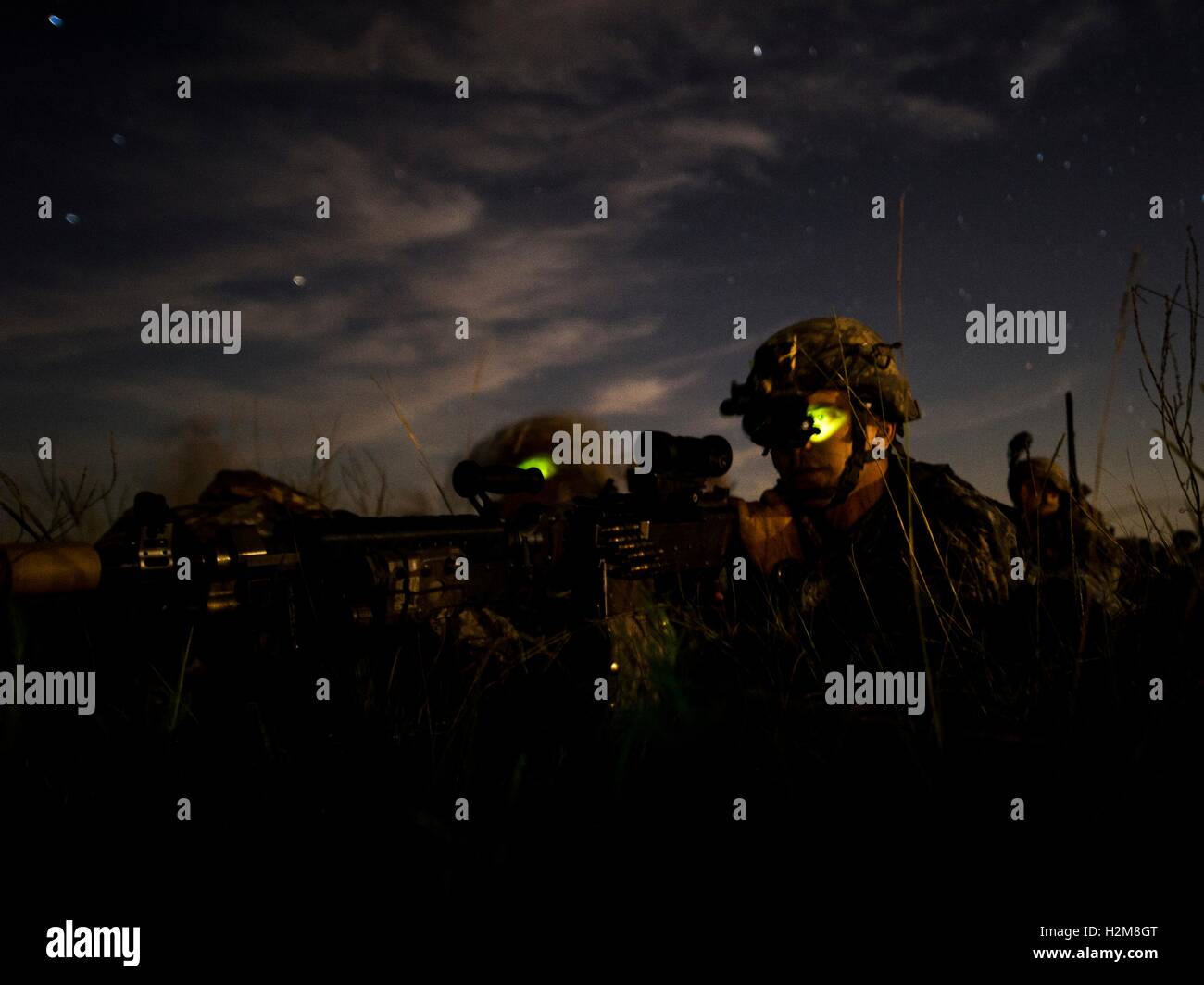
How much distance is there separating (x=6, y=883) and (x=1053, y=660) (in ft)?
10.7

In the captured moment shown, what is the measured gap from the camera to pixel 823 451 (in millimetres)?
5293

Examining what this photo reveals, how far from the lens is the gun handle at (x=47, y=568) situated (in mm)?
2516

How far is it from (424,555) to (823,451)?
2.96 m

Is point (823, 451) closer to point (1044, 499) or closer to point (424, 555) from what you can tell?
point (424, 555)

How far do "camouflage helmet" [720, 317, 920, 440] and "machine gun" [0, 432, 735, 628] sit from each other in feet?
2.95

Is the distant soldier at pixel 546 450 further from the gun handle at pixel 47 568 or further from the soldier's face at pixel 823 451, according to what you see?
the gun handle at pixel 47 568

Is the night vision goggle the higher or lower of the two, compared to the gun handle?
higher

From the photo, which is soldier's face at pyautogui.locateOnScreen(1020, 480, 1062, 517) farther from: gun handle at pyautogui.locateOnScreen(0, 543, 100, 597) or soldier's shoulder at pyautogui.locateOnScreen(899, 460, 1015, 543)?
gun handle at pyautogui.locateOnScreen(0, 543, 100, 597)

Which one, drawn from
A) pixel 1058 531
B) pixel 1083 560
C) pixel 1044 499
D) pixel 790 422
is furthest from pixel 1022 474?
pixel 790 422

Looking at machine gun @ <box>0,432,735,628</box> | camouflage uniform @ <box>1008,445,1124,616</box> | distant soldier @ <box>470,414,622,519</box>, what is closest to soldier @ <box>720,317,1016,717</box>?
camouflage uniform @ <box>1008,445,1124,616</box>

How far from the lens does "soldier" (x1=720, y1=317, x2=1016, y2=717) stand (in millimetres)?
4609

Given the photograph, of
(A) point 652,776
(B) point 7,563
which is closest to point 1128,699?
(A) point 652,776
